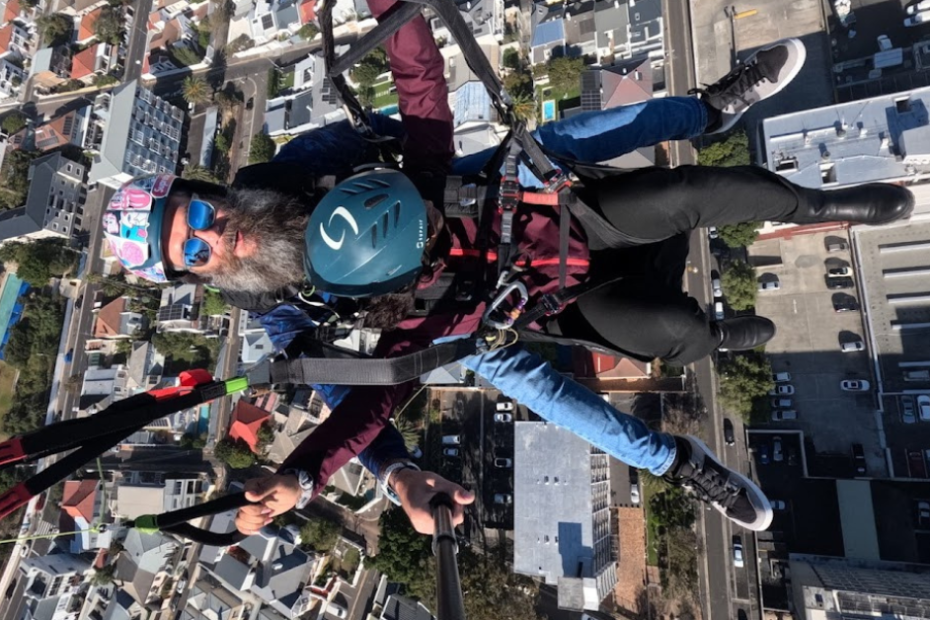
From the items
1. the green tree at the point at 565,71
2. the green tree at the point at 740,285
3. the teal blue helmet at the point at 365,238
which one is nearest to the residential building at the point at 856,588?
the green tree at the point at 740,285

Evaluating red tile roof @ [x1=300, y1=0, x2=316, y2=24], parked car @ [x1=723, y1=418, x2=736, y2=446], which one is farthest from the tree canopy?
parked car @ [x1=723, y1=418, x2=736, y2=446]

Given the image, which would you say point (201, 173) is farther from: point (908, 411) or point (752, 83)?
point (908, 411)

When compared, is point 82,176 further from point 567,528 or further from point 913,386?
point 913,386

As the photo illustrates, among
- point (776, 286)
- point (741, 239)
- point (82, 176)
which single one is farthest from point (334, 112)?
point (776, 286)

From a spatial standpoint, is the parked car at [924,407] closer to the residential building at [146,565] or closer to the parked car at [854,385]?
the parked car at [854,385]

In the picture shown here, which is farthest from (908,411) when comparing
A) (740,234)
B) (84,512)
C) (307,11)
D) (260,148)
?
(84,512)

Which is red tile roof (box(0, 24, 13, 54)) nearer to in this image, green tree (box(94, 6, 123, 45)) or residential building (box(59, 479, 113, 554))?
green tree (box(94, 6, 123, 45))
